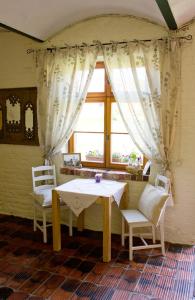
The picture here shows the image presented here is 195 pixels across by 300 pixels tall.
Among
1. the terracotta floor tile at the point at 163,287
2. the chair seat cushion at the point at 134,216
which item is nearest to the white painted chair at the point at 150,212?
the chair seat cushion at the point at 134,216

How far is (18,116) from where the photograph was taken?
4195 mm

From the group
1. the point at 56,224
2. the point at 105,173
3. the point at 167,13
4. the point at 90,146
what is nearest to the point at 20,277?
the point at 56,224

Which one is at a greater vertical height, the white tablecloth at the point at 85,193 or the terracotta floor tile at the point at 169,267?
the white tablecloth at the point at 85,193

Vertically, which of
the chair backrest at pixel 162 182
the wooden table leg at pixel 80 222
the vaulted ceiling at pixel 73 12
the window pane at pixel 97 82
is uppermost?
the vaulted ceiling at pixel 73 12

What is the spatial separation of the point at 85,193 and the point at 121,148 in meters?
1.00

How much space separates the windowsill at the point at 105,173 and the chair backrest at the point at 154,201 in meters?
0.20

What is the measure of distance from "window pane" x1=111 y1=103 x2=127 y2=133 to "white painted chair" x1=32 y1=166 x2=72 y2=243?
977 millimetres

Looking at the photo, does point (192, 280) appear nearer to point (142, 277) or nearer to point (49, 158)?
point (142, 277)

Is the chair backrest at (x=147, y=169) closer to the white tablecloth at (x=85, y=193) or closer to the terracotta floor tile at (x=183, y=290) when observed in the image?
the white tablecloth at (x=85, y=193)

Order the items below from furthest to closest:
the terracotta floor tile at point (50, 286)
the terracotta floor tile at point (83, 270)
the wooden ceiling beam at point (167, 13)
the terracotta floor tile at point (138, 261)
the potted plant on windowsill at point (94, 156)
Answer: the potted plant on windowsill at point (94, 156) < the terracotta floor tile at point (138, 261) < the terracotta floor tile at point (83, 270) < the terracotta floor tile at point (50, 286) < the wooden ceiling beam at point (167, 13)

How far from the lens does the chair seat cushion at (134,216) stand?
10.3ft

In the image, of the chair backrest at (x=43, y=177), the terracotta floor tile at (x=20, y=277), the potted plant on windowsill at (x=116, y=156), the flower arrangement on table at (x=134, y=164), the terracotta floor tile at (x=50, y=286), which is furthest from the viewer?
the potted plant on windowsill at (x=116, y=156)

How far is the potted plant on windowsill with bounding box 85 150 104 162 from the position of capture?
13.3 feet

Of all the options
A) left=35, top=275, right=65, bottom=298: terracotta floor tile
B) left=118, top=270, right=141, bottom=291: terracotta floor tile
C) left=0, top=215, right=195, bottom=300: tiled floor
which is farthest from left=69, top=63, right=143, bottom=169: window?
left=35, top=275, right=65, bottom=298: terracotta floor tile
